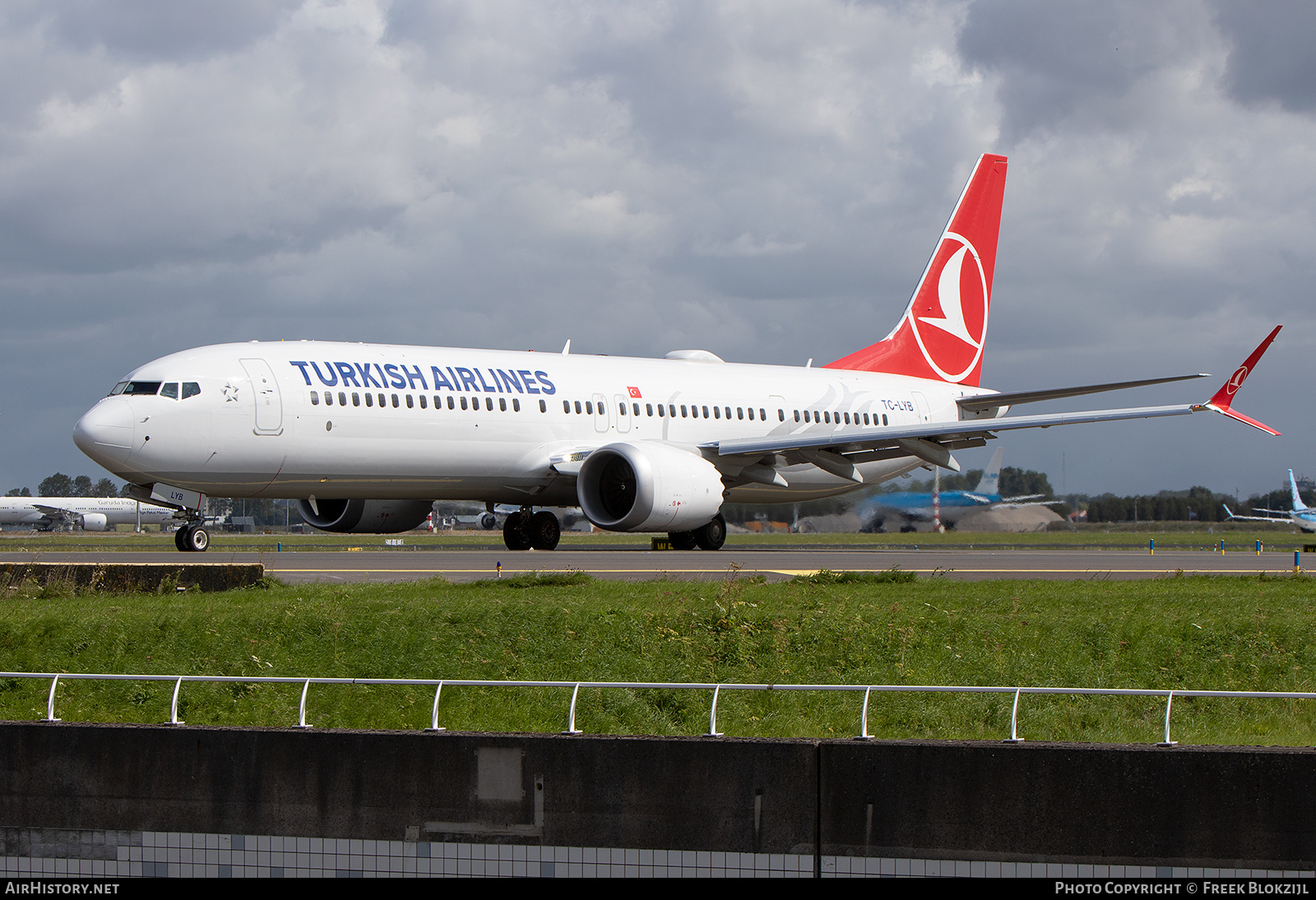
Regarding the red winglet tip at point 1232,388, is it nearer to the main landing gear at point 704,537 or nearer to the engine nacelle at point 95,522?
the main landing gear at point 704,537

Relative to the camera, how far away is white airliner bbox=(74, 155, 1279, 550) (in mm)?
23047

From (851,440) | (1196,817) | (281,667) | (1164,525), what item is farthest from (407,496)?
(1164,525)

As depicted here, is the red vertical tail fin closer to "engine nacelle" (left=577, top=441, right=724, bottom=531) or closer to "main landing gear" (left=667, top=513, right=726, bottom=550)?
"main landing gear" (left=667, top=513, right=726, bottom=550)

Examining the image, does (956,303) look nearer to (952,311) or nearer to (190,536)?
(952,311)

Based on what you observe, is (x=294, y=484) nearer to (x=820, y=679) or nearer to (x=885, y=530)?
(x=820, y=679)

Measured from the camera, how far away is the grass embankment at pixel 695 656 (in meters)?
10.4

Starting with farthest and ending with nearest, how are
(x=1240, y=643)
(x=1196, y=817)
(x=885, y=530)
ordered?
(x=885, y=530)
(x=1240, y=643)
(x=1196, y=817)

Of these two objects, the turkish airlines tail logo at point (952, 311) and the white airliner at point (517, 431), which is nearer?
the white airliner at point (517, 431)

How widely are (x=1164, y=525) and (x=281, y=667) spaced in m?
49.0

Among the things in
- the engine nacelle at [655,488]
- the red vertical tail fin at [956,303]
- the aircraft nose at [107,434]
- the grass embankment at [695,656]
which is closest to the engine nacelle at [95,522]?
the red vertical tail fin at [956,303]

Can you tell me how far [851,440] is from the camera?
2769cm

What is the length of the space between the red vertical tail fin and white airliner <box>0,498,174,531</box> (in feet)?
240

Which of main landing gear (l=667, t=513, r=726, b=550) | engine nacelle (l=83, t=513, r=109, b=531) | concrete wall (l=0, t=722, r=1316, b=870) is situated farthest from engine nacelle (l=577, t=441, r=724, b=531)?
engine nacelle (l=83, t=513, r=109, b=531)

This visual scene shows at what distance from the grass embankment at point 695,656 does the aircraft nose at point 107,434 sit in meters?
6.54
